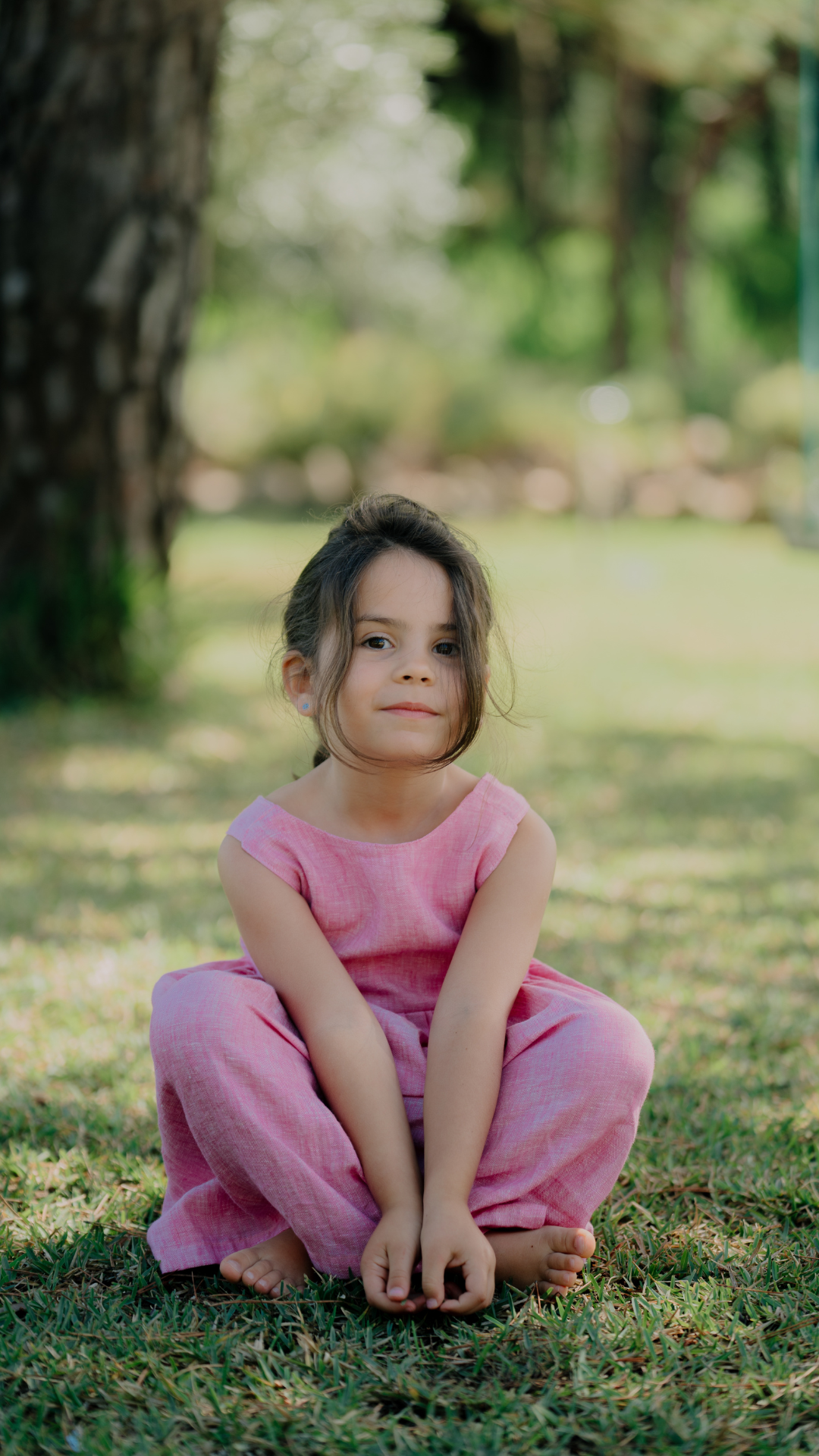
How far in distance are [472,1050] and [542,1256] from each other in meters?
0.24

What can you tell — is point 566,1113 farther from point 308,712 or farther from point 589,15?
point 589,15

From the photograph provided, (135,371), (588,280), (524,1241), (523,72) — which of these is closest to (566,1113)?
(524,1241)

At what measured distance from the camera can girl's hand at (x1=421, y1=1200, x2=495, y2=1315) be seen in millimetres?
1459

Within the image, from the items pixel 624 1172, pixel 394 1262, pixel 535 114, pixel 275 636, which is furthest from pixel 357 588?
pixel 535 114

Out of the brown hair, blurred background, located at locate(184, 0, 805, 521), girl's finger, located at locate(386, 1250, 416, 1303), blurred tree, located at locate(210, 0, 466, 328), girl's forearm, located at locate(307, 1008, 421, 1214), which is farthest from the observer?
blurred background, located at locate(184, 0, 805, 521)

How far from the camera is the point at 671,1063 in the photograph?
2.29 metres

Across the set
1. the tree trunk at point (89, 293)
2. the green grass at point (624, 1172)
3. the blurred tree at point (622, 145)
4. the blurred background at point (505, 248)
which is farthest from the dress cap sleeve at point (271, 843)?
the blurred tree at point (622, 145)

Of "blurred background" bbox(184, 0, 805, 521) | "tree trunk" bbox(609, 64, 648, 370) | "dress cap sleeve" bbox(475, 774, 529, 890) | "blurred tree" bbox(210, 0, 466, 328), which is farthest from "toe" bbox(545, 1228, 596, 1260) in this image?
"tree trunk" bbox(609, 64, 648, 370)

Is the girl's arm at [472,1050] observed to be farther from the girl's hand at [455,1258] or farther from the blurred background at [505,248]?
the blurred background at [505,248]

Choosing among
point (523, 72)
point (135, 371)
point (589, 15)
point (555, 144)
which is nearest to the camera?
point (135, 371)

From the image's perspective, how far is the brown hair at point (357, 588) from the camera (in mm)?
1665

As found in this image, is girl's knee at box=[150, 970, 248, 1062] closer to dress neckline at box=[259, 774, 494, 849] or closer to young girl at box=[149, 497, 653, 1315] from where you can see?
young girl at box=[149, 497, 653, 1315]

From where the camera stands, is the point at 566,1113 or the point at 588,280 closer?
the point at 566,1113

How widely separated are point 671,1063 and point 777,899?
1028 millimetres
